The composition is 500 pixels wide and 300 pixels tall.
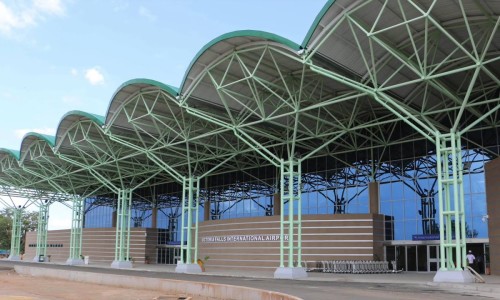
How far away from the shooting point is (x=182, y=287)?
72.3 ft

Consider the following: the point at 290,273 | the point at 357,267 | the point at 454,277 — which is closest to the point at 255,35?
the point at 290,273

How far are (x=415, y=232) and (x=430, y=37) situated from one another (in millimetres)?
16562

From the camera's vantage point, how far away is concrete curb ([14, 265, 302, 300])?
17062 mm

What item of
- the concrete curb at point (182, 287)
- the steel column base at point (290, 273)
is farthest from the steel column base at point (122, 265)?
the steel column base at point (290, 273)

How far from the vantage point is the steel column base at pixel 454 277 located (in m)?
23.3

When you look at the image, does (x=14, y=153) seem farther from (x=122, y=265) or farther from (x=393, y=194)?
(x=393, y=194)

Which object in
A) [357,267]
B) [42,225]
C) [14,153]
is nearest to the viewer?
[357,267]

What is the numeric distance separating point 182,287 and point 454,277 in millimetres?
11539

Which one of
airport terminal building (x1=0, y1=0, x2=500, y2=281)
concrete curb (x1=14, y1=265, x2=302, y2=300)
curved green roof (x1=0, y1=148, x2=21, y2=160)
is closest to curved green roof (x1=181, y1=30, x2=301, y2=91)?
airport terminal building (x1=0, y1=0, x2=500, y2=281)

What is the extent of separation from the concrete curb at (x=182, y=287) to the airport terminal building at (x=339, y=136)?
942 centimetres

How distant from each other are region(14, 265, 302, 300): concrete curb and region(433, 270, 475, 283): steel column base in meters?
10.0

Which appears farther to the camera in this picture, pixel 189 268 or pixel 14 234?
pixel 14 234

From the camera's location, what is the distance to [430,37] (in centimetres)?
2564

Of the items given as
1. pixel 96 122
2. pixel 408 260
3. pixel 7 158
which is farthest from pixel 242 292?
pixel 7 158
